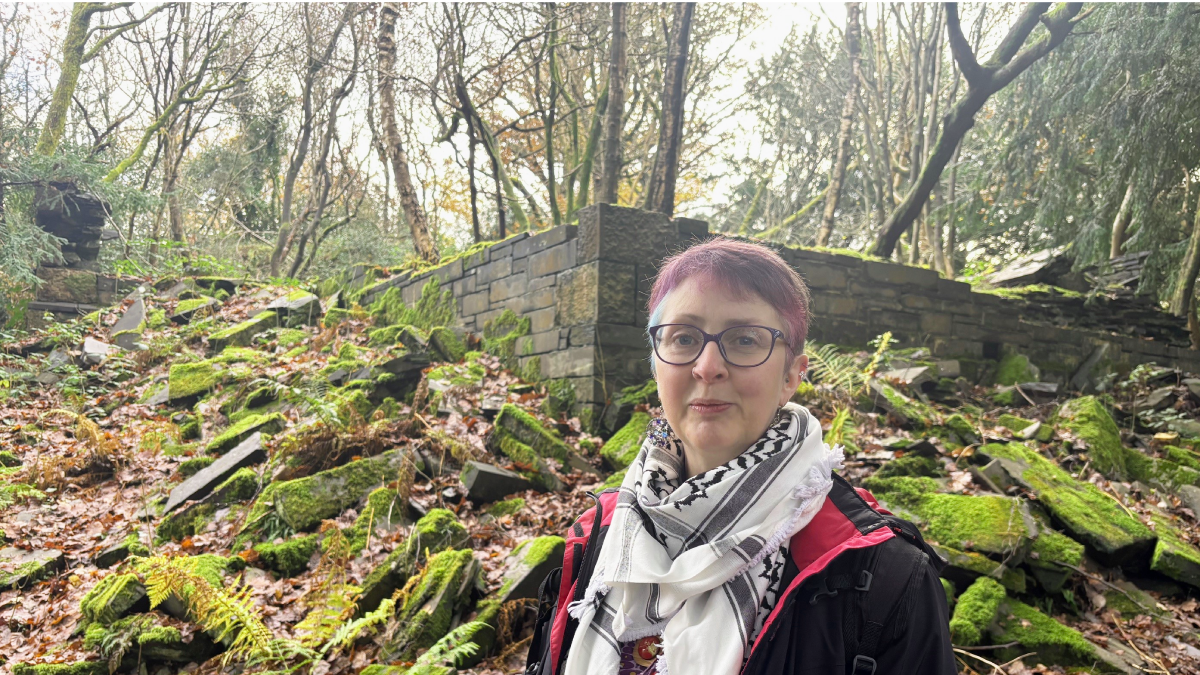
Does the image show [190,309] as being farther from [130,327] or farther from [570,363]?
[570,363]

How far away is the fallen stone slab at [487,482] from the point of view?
5332mm

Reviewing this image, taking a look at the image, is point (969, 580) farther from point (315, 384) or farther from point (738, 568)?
point (315, 384)

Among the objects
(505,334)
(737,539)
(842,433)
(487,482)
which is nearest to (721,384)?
(737,539)

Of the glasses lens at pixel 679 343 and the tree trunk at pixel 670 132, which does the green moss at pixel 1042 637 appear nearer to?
the glasses lens at pixel 679 343

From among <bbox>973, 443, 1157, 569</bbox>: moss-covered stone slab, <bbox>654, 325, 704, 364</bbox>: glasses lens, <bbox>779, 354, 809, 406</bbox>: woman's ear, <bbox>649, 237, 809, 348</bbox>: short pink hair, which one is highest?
<bbox>649, 237, 809, 348</bbox>: short pink hair

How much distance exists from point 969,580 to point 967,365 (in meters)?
5.74

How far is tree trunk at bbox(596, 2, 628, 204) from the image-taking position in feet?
28.0

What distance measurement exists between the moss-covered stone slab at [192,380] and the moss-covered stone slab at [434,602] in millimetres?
5297

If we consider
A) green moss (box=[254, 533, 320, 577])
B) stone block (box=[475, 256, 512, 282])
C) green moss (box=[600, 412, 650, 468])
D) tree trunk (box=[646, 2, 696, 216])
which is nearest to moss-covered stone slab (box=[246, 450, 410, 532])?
green moss (box=[254, 533, 320, 577])

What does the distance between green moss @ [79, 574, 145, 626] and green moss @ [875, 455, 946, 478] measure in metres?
4.62

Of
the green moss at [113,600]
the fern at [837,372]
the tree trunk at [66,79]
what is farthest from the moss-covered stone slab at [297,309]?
the fern at [837,372]

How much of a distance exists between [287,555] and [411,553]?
0.87 meters

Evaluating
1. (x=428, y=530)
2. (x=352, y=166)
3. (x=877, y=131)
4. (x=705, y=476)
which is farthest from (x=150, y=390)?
(x=877, y=131)

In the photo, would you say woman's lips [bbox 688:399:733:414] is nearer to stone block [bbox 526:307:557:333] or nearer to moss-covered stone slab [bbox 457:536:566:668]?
moss-covered stone slab [bbox 457:536:566:668]
